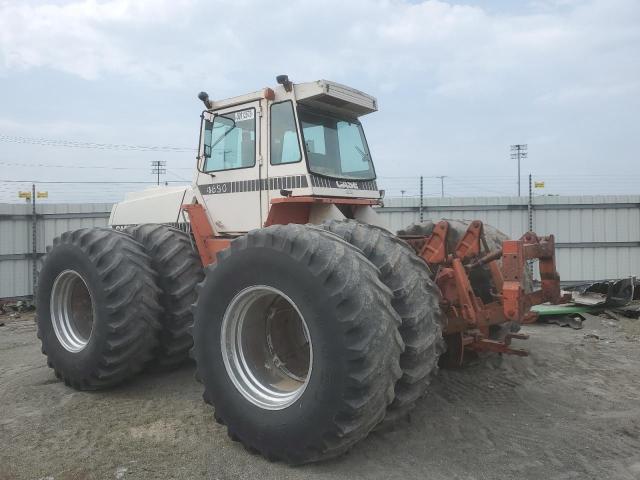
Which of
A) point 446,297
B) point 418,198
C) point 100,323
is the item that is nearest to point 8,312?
point 100,323

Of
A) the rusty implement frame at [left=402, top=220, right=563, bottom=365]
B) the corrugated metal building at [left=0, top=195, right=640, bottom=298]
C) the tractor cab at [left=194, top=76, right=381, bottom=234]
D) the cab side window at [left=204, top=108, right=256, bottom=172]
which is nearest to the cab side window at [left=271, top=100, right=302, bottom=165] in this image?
the tractor cab at [left=194, top=76, right=381, bottom=234]

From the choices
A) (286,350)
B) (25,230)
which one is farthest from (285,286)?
(25,230)

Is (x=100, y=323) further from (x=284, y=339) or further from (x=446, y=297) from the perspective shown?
(x=446, y=297)

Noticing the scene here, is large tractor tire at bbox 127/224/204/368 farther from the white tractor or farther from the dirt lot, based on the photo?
the dirt lot

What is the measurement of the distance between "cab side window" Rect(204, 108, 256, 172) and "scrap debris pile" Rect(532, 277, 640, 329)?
18.3 ft

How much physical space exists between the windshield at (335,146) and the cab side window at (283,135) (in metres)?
0.09

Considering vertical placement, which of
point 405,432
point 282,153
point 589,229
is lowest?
point 405,432

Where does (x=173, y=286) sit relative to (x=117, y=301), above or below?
above

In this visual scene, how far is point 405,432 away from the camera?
406cm

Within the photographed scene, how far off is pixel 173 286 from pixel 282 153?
1.61 metres

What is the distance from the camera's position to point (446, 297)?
4297 millimetres

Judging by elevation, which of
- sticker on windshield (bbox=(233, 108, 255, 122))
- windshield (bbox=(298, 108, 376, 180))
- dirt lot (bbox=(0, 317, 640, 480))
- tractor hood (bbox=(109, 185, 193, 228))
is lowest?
dirt lot (bbox=(0, 317, 640, 480))

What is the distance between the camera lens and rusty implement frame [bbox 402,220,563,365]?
13.2 ft

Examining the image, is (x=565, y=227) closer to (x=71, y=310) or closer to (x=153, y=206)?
(x=153, y=206)
